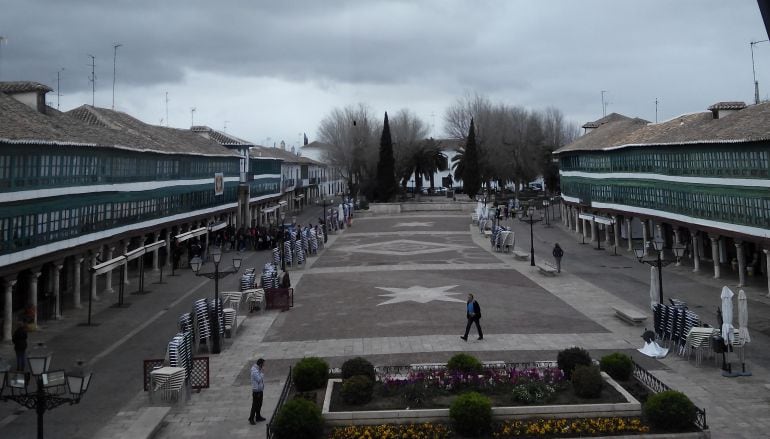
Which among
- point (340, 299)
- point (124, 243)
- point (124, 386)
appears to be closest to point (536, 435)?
point (124, 386)

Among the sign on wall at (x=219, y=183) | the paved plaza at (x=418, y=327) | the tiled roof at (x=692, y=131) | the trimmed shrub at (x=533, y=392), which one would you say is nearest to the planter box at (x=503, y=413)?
the trimmed shrub at (x=533, y=392)

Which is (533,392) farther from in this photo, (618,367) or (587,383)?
(618,367)

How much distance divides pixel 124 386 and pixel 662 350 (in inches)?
578

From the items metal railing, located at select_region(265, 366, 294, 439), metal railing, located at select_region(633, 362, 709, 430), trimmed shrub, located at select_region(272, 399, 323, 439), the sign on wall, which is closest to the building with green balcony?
metal railing, located at select_region(633, 362, 709, 430)

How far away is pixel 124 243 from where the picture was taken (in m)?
34.5

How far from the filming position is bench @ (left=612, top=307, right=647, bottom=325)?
2211cm

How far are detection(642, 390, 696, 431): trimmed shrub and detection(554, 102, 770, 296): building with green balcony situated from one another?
12275 mm

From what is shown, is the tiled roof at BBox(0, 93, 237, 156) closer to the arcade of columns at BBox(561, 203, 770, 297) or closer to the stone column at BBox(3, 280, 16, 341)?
the stone column at BBox(3, 280, 16, 341)

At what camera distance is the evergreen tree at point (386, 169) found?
291 ft

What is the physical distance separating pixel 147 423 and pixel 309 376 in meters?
3.60

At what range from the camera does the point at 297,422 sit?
12.1m

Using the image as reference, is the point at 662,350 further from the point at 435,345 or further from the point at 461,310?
the point at 461,310

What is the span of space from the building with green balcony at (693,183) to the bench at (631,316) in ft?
9.80

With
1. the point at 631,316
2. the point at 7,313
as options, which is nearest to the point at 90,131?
the point at 7,313
